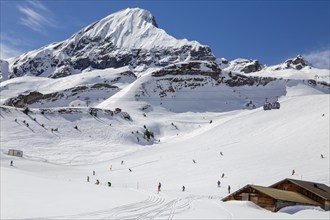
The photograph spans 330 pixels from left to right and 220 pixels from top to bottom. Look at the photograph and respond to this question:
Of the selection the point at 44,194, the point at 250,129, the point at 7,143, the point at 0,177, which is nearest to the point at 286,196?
the point at 44,194

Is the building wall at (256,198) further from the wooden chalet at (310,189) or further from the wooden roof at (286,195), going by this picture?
the wooden chalet at (310,189)

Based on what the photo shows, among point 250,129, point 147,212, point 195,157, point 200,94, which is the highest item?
point 200,94

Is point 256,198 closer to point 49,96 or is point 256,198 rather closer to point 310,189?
point 310,189

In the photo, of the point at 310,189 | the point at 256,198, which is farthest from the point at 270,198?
the point at 310,189

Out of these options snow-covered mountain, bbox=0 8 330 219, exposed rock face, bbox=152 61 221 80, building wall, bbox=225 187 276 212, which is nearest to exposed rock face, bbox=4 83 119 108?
exposed rock face, bbox=152 61 221 80

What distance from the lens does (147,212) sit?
24.3m

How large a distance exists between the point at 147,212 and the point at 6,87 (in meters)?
192

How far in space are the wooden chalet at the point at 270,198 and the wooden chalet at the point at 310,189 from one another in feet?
1.79

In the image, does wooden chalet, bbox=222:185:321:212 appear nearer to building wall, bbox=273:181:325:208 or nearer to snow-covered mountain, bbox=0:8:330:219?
building wall, bbox=273:181:325:208

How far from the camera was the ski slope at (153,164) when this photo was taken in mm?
25781

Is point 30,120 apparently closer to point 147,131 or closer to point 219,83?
point 147,131

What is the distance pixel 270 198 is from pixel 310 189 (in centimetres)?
664

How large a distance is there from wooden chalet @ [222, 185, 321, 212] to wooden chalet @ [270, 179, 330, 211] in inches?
21.5

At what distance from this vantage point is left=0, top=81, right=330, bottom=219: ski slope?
25.8 meters
